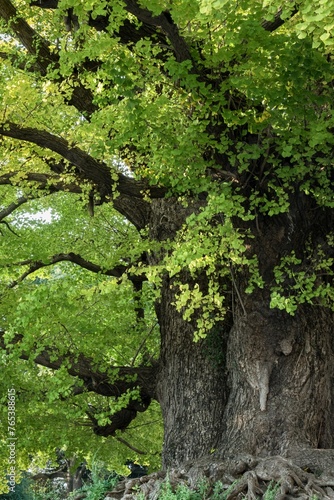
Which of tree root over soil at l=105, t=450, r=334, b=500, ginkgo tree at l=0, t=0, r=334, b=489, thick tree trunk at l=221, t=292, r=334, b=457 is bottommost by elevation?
tree root over soil at l=105, t=450, r=334, b=500

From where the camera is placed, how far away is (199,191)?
9633mm

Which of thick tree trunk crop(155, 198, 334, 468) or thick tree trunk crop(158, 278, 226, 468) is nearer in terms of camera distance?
thick tree trunk crop(155, 198, 334, 468)

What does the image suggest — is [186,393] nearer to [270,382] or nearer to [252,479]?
[270,382]

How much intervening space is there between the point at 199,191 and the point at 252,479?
3664 millimetres

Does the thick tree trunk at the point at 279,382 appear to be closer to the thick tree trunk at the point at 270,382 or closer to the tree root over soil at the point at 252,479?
the thick tree trunk at the point at 270,382

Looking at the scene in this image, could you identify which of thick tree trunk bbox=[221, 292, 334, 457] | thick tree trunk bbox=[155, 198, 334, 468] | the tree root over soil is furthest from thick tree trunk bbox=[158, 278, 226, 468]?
the tree root over soil

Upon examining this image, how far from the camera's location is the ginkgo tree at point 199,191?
349 inches

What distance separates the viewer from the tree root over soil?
8.62 meters

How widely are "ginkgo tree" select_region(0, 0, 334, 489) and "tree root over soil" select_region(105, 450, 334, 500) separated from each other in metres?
0.08

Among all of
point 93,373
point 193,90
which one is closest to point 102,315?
point 93,373

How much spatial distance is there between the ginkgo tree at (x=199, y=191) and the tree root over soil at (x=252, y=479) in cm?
8

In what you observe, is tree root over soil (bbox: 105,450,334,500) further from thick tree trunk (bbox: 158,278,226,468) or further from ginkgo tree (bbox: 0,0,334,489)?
thick tree trunk (bbox: 158,278,226,468)

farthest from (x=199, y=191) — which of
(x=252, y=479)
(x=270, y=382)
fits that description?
(x=252, y=479)

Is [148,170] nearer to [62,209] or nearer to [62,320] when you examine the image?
[62,320]
